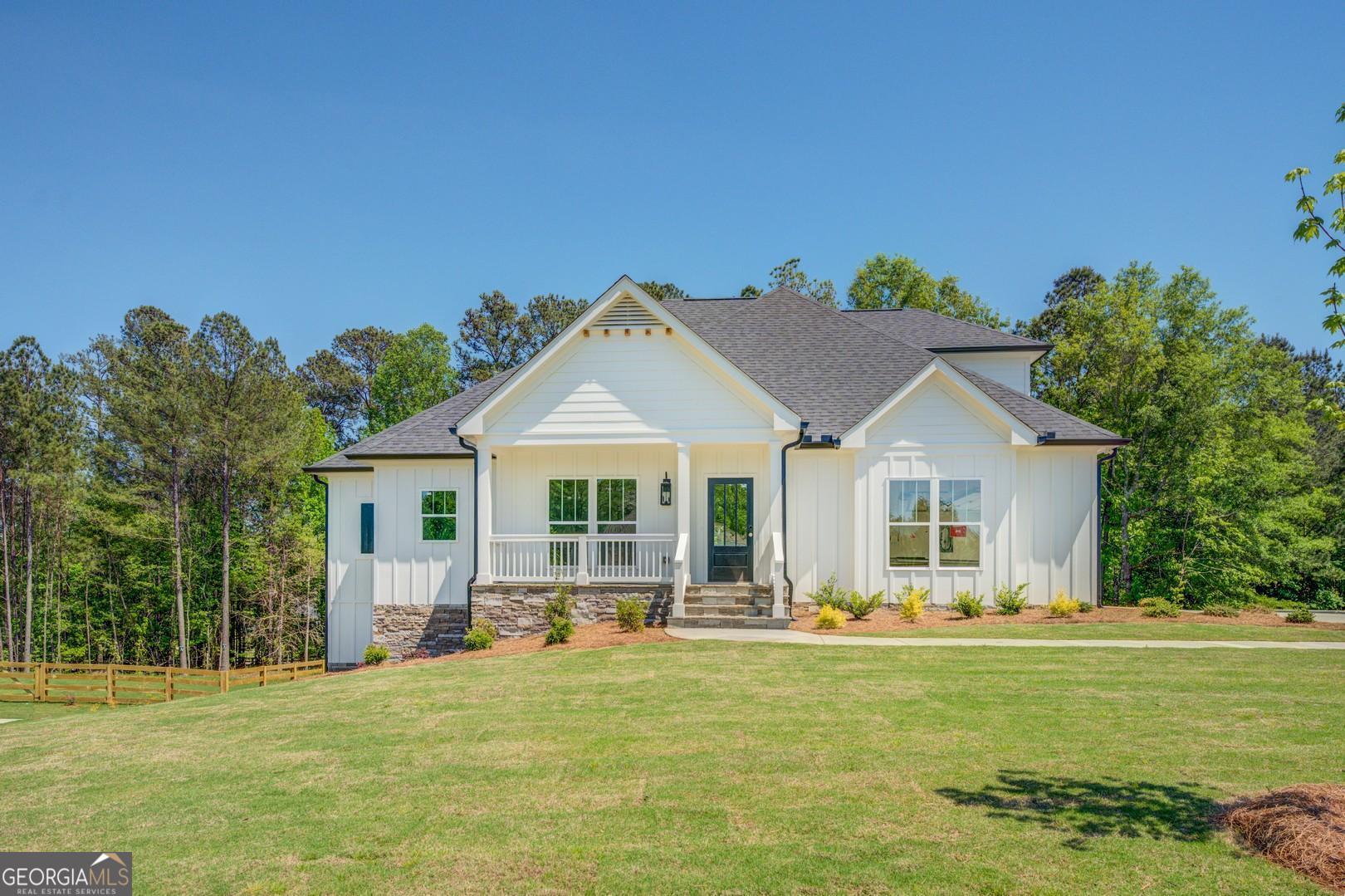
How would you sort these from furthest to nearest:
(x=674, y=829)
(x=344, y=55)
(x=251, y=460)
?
(x=251, y=460)
(x=344, y=55)
(x=674, y=829)

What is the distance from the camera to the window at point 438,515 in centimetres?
1778

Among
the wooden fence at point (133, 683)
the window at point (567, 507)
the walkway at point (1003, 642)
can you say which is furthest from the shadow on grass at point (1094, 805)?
the wooden fence at point (133, 683)

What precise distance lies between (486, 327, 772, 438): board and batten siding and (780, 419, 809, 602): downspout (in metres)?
0.83

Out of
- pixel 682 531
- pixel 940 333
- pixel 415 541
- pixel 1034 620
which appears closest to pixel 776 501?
pixel 682 531

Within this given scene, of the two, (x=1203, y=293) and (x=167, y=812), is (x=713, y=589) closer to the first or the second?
(x=167, y=812)

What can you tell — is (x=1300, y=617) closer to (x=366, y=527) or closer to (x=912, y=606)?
(x=912, y=606)

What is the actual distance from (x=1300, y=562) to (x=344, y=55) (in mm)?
28275

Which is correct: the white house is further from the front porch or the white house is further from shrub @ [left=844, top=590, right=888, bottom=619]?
shrub @ [left=844, top=590, right=888, bottom=619]

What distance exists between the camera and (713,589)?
1537 cm

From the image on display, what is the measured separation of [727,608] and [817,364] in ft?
24.8

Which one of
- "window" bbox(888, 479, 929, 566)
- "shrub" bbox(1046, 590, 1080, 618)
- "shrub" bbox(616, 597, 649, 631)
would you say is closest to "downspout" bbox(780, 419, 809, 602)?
"window" bbox(888, 479, 929, 566)

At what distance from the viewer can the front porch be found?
16016mm

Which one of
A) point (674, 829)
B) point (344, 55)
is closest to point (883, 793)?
point (674, 829)

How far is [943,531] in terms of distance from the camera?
1644cm
